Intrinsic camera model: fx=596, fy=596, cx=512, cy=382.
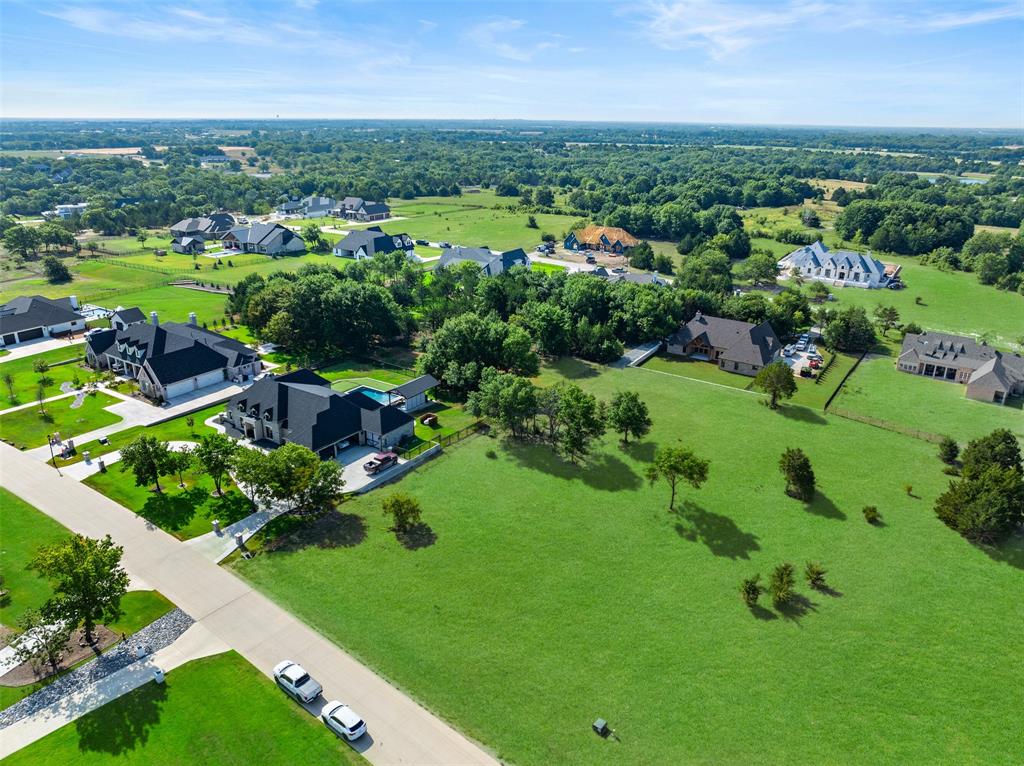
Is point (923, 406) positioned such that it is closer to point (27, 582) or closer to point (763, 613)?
point (763, 613)

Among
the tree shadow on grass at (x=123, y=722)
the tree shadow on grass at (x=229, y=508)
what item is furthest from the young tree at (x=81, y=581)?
the tree shadow on grass at (x=229, y=508)

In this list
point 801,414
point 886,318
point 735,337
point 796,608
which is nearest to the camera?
point 796,608

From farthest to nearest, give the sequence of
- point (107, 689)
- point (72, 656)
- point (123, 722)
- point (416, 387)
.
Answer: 1. point (416, 387)
2. point (72, 656)
3. point (107, 689)
4. point (123, 722)

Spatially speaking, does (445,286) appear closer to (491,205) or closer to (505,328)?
(505,328)

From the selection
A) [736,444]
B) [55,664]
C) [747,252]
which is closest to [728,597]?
[736,444]

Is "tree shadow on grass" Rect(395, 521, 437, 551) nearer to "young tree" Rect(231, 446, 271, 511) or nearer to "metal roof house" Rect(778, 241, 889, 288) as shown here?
"young tree" Rect(231, 446, 271, 511)

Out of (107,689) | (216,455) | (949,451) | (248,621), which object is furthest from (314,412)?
(949,451)
